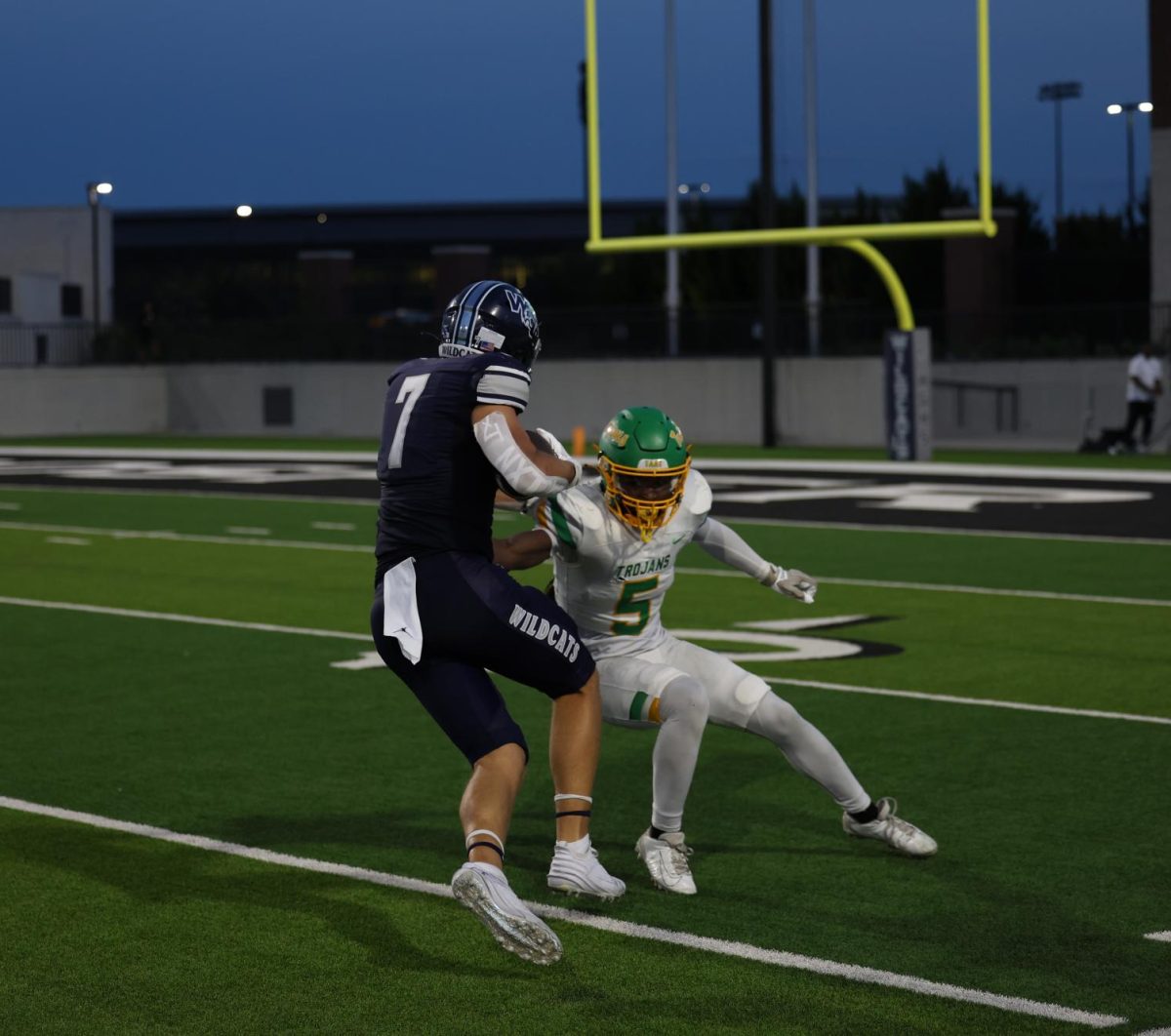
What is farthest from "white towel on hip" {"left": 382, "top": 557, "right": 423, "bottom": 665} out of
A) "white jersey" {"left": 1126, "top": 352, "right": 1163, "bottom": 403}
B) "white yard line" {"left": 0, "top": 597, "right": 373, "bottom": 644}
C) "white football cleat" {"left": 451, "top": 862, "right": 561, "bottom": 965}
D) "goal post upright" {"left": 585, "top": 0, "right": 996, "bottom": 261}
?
"white jersey" {"left": 1126, "top": 352, "right": 1163, "bottom": 403}

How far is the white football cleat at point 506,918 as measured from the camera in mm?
4770

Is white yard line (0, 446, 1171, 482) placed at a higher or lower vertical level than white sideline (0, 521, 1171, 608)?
higher

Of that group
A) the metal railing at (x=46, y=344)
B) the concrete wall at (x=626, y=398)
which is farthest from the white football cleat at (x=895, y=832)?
the metal railing at (x=46, y=344)

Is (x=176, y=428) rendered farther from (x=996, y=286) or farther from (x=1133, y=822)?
(x=1133, y=822)

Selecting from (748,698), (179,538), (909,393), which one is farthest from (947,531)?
(748,698)

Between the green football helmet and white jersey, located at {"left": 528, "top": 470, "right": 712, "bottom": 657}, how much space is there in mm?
72

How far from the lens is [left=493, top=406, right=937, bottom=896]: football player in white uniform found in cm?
584

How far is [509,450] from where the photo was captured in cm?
512

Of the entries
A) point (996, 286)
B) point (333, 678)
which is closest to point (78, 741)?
point (333, 678)

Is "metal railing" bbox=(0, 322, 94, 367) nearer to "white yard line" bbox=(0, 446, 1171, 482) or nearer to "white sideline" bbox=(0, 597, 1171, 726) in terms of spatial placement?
"white yard line" bbox=(0, 446, 1171, 482)

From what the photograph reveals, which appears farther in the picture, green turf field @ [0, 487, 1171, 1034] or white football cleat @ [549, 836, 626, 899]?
white football cleat @ [549, 836, 626, 899]

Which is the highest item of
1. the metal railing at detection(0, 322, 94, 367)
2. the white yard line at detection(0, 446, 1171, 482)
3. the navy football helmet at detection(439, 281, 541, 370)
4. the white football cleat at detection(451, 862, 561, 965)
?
the metal railing at detection(0, 322, 94, 367)

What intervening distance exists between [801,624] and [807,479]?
11.8 metres

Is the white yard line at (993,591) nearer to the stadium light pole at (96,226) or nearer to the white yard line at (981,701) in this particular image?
the white yard line at (981,701)
